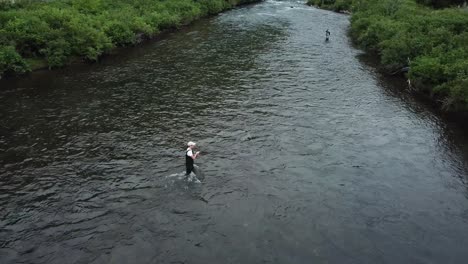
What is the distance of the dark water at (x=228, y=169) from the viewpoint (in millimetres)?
20703

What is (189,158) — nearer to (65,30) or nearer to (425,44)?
(65,30)

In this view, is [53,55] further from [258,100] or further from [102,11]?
[258,100]

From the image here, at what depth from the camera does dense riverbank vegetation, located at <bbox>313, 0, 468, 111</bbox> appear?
36.6 m

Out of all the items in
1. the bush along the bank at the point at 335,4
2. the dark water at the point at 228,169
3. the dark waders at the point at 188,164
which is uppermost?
the bush along the bank at the point at 335,4

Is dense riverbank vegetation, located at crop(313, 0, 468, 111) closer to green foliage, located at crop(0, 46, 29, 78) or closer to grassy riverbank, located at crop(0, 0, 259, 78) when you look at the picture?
grassy riverbank, located at crop(0, 0, 259, 78)

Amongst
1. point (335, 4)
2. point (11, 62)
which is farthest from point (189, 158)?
point (335, 4)

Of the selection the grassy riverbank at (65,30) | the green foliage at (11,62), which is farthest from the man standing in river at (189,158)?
the grassy riverbank at (65,30)

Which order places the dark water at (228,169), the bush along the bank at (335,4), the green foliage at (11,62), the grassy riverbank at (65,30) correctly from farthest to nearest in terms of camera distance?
the bush along the bank at (335,4) → the grassy riverbank at (65,30) → the green foliage at (11,62) → the dark water at (228,169)

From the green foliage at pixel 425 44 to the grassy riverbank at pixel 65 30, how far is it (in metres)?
29.1

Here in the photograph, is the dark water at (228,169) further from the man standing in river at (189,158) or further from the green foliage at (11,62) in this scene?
the green foliage at (11,62)

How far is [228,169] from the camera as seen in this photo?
27.0 metres

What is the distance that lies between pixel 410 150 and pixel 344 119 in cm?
625

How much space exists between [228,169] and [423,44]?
28.5 metres

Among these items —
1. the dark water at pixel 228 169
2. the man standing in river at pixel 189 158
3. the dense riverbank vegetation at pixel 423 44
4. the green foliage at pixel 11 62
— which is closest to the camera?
the dark water at pixel 228 169
